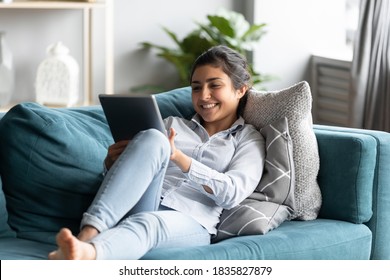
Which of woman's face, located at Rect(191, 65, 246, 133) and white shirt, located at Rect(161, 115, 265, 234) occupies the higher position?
woman's face, located at Rect(191, 65, 246, 133)

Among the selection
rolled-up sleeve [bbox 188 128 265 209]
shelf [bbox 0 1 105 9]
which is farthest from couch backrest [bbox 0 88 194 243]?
shelf [bbox 0 1 105 9]

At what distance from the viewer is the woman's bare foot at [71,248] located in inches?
89.2

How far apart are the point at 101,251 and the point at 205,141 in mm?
776

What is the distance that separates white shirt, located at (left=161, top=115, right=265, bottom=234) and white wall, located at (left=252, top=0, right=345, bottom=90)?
2402 millimetres

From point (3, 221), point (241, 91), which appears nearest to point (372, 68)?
point (241, 91)

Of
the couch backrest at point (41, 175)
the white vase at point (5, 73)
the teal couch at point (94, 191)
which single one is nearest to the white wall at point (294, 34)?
the white vase at point (5, 73)

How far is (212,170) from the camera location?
2762 millimetres

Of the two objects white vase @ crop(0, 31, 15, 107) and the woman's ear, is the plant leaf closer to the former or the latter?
white vase @ crop(0, 31, 15, 107)

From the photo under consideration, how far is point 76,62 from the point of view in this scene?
5.09 meters

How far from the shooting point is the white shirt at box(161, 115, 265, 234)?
A: 2.76 m

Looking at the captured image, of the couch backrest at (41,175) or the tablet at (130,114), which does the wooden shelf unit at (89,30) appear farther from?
the tablet at (130,114)

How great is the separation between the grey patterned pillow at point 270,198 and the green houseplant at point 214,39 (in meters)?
2.09
